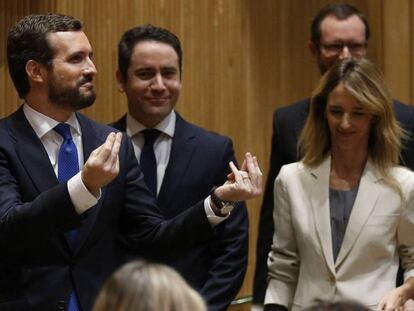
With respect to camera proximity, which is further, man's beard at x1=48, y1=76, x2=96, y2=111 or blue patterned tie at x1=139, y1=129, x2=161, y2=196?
blue patterned tie at x1=139, y1=129, x2=161, y2=196

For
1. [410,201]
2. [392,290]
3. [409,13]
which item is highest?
[409,13]

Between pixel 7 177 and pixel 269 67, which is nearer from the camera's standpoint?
pixel 7 177

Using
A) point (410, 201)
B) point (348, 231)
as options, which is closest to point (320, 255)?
point (348, 231)

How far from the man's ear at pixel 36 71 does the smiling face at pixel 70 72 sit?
23 mm

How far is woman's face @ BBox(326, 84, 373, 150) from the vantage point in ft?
10.8

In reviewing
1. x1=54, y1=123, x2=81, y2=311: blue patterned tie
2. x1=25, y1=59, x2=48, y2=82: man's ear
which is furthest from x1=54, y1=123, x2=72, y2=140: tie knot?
x1=25, y1=59, x2=48, y2=82: man's ear

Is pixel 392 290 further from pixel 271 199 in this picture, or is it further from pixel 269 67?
pixel 269 67

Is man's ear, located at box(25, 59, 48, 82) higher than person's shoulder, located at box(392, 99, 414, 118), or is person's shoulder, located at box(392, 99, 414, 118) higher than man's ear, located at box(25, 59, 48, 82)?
man's ear, located at box(25, 59, 48, 82)

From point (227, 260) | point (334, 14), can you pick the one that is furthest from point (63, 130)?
point (334, 14)

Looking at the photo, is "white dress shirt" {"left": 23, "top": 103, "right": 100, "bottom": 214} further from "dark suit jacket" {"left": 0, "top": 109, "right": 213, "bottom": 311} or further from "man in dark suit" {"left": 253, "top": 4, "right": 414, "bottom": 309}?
"man in dark suit" {"left": 253, "top": 4, "right": 414, "bottom": 309}

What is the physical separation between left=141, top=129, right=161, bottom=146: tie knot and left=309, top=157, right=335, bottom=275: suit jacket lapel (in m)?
0.55

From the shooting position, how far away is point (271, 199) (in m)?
3.74

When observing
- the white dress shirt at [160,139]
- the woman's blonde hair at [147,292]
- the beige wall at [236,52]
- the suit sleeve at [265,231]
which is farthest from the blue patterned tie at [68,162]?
the woman's blonde hair at [147,292]

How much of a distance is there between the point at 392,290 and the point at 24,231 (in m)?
1.16
